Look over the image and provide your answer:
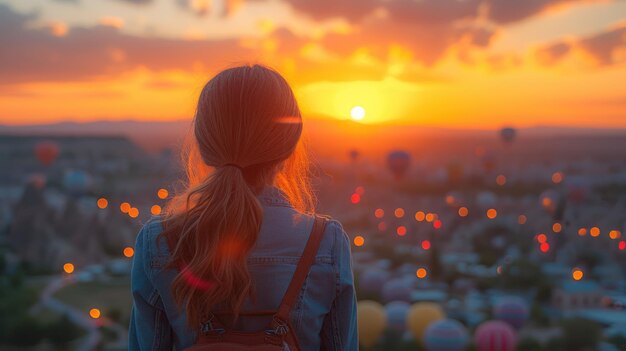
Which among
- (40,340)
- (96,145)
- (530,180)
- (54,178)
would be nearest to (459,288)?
(40,340)

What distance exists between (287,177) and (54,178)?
20.3 meters

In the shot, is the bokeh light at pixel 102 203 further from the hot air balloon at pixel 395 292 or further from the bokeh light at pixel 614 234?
the bokeh light at pixel 614 234

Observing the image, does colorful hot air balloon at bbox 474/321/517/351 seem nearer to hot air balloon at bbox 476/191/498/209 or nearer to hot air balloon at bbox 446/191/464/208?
hot air balloon at bbox 446/191/464/208

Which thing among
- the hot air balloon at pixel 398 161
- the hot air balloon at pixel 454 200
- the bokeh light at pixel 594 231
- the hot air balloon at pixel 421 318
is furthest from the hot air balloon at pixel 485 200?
the hot air balloon at pixel 421 318

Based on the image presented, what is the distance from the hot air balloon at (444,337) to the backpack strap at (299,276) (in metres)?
6.42

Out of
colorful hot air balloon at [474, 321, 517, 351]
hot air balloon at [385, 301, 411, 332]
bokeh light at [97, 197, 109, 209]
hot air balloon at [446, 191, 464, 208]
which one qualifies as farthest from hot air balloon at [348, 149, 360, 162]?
colorful hot air balloon at [474, 321, 517, 351]

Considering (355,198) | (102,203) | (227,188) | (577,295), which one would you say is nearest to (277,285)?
(227,188)

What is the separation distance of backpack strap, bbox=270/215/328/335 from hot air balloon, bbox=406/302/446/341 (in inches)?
277

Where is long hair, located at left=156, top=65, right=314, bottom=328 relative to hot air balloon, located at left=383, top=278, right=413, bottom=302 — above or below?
above

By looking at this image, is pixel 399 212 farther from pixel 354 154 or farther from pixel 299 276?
pixel 299 276

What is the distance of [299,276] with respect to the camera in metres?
0.90

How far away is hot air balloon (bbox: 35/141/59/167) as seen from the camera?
16.9 m

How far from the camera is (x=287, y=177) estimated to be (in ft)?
3.36

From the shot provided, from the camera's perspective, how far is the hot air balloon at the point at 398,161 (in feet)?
51.6
